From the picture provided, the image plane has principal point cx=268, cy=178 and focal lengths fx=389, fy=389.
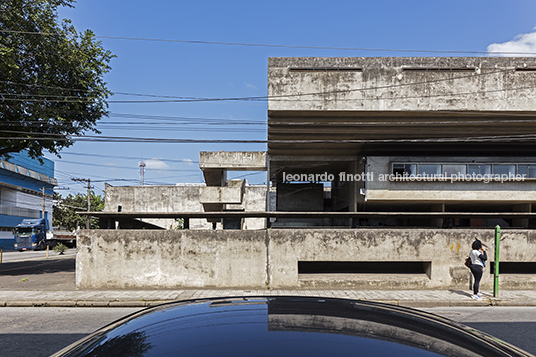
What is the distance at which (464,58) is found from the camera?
17.8 m

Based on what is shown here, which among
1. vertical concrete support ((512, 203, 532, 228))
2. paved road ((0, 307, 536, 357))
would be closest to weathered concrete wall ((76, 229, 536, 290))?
paved road ((0, 307, 536, 357))

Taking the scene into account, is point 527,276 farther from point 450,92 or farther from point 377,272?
point 450,92

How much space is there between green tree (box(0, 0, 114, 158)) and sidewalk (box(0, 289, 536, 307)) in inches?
276

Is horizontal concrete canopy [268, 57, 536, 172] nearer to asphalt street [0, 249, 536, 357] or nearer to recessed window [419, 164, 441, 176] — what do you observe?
recessed window [419, 164, 441, 176]

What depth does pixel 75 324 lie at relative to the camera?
303 inches

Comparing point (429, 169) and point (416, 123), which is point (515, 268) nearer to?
point (416, 123)

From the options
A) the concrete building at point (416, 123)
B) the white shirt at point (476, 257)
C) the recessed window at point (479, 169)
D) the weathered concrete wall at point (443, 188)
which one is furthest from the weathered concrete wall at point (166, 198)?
the white shirt at point (476, 257)

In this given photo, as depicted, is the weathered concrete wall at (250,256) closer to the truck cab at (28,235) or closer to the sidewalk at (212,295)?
the sidewalk at (212,295)

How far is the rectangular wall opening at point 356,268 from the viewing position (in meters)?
13.4

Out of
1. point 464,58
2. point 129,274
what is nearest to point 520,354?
point 129,274

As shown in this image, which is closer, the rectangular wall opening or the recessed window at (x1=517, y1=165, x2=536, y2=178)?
the rectangular wall opening

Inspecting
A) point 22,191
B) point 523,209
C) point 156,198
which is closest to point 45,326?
point 523,209

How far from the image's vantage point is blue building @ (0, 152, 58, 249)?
46844 mm

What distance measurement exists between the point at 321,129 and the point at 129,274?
11950 millimetres
